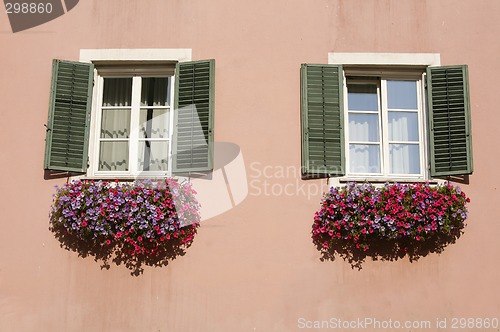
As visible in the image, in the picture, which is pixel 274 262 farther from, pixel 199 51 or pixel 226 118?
pixel 199 51

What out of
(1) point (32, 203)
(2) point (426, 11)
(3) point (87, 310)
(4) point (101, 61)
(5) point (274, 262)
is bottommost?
(3) point (87, 310)

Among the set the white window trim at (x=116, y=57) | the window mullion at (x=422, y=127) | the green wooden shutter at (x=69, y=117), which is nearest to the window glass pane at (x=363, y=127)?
the window mullion at (x=422, y=127)

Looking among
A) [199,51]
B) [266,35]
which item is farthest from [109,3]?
[266,35]

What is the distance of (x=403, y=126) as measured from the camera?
8.57 meters

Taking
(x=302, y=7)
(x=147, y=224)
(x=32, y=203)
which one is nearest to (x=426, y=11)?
(x=302, y=7)

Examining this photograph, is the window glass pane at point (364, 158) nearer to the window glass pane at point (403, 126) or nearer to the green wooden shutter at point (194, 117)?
the window glass pane at point (403, 126)

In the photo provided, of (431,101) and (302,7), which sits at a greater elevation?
(302,7)

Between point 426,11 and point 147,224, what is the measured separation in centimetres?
376

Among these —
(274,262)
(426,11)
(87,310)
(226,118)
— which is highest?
(426,11)

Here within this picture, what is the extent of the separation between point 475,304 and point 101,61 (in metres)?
4.59

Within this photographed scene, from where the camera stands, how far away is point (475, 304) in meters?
7.83

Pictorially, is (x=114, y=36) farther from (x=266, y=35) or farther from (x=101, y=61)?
(x=266, y=35)

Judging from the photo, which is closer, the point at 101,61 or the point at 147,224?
the point at 147,224

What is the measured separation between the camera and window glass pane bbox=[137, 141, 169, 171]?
27.9 feet
